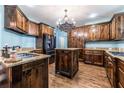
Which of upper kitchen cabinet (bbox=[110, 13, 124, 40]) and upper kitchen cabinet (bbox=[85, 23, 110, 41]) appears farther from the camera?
upper kitchen cabinet (bbox=[85, 23, 110, 41])

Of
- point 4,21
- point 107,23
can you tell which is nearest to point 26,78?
point 4,21

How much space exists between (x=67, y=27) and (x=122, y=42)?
8.17 ft

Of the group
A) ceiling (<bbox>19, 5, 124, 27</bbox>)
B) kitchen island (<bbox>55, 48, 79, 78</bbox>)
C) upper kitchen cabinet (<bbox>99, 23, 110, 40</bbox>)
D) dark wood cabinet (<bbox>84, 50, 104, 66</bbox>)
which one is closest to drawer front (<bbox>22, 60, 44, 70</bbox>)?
kitchen island (<bbox>55, 48, 79, 78</bbox>)

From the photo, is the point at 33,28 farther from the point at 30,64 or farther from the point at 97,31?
the point at 30,64

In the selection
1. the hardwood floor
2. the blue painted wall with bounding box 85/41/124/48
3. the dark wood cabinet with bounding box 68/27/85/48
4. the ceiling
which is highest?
Result: the ceiling

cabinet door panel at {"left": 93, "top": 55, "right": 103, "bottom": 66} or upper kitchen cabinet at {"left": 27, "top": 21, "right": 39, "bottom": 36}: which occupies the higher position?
upper kitchen cabinet at {"left": 27, "top": 21, "right": 39, "bottom": 36}

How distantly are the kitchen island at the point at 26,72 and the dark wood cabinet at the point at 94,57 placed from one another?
11.4 ft

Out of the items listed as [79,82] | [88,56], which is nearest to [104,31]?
[88,56]

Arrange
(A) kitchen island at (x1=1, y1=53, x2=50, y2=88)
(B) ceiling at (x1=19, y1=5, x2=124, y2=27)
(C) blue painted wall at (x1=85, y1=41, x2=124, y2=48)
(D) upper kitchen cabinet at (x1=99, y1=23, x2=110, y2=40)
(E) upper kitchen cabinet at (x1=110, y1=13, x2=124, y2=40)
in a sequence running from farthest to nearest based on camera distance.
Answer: (D) upper kitchen cabinet at (x1=99, y1=23, x2=110, y2=40) → (C) blue painted wall at (x1=85, y1=41, x2=124, y2=48) → (E) upper kitchen cabinet at (x1=110, y1=13, x2=124, y2=40) → (B) ceiling at (x1=19, y1=5, x2=124, y2=27) → (A) kitchen island at (x1=1, y1=53, x2=50, y2=88)

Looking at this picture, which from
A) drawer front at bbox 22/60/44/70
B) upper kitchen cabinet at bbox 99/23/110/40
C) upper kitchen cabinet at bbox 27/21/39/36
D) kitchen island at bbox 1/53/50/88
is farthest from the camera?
upper kitchen cabinet at bbox 99/23/110/40

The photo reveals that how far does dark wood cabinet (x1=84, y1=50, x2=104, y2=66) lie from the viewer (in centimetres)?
452

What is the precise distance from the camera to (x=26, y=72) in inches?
52.6

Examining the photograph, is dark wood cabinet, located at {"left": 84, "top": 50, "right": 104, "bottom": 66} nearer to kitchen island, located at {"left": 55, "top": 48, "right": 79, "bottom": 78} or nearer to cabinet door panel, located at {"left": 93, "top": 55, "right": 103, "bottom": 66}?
cabinet door panel, located at {"left": 93, "top": 55, "right": 103, "bottom": 66}
